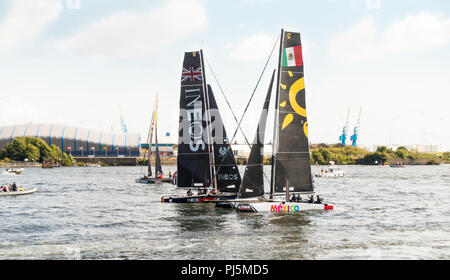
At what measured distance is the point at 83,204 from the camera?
48500mm

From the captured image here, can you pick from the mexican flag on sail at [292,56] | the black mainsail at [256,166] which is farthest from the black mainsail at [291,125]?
the black mainsail at [256,166]

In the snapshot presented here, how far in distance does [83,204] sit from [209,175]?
1439 centimetres

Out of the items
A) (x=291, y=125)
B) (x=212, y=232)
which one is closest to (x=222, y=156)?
(x=291, y=125)

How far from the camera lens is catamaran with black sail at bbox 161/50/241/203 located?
144ft

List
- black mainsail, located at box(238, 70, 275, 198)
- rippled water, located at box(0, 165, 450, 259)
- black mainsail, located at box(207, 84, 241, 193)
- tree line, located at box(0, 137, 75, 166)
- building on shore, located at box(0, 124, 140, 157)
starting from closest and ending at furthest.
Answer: rippled water, located at box(0, 165, 450, 259), black mainsail, located at box(238, 70, 275, 198), black mainsail, located at box(207, 84, 241, 193), tree line, located at box(0, 137, 75, 166), building on shore, located at box(0, 124, 140, 157)

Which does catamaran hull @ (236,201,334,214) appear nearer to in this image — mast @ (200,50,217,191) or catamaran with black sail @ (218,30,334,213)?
catamaran with black sail @ (218,30,334,213)

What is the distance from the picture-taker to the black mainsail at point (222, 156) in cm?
4391

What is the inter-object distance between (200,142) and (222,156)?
297 cm

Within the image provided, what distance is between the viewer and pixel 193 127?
4609 centimetres

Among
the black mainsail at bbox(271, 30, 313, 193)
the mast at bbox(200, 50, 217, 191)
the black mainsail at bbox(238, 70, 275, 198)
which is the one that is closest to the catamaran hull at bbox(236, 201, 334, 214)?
the black mainsail at bbox(238, 70, 275, 198)

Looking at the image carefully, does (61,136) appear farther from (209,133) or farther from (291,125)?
(291,125)
